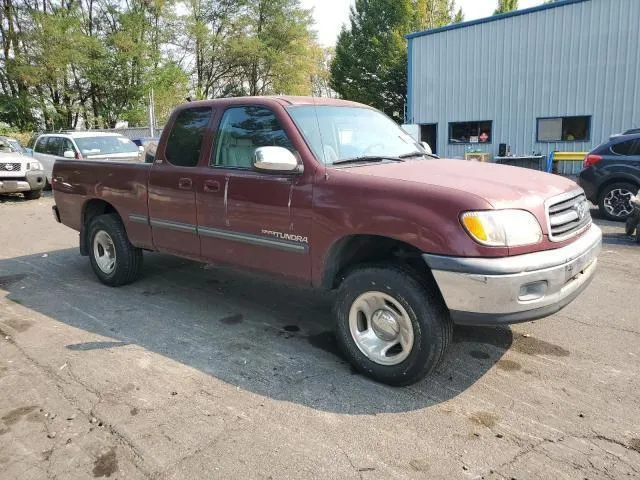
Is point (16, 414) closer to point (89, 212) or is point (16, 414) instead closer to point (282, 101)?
point (282, 101)

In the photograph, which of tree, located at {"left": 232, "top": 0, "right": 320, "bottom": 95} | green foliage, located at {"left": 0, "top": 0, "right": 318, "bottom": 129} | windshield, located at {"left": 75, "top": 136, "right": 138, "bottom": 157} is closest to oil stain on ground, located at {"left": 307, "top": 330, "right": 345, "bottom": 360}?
windshield, located at {"left": 75, "top": 136, "right": 138, "bottom": 157}

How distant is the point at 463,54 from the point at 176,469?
2018cm

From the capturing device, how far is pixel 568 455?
2.67 m

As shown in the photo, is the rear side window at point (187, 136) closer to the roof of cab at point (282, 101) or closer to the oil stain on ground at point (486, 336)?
the roof of cab at point (282, 101)

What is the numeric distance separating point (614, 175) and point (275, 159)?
7832mm

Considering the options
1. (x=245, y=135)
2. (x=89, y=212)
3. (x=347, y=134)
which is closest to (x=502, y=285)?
(x=347, y=134)

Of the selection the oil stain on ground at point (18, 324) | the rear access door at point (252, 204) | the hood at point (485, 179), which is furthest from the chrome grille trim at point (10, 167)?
the hood at point (485, 179)

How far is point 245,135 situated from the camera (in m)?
4.27

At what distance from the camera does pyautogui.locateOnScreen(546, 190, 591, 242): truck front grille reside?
3.22 meters

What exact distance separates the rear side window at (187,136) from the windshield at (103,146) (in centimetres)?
989

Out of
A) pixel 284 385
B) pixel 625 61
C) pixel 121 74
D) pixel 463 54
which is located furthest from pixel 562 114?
pixel 121 74

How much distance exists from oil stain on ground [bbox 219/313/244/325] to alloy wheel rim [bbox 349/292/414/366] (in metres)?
1.43

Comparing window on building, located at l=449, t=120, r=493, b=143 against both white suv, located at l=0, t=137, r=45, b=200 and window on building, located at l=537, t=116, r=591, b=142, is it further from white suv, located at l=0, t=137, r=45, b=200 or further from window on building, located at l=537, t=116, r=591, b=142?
white suv, located at l=0, t=137, r=45, b=200

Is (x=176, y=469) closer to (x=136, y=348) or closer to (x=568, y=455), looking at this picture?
(x=136, y=348)
